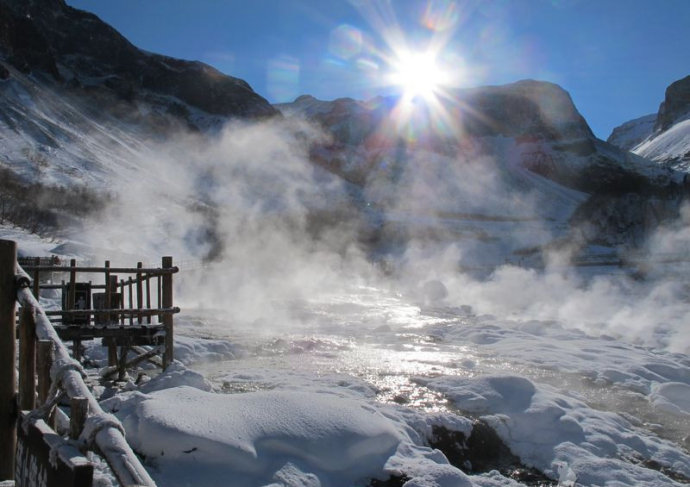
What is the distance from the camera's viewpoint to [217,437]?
4902 mm

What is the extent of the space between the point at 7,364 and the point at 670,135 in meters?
147

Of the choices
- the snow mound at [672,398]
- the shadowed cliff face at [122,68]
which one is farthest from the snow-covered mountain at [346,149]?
the snow mound at [672,398]

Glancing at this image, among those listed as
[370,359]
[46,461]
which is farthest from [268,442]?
[370,359]

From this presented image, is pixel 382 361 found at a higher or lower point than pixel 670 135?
lower

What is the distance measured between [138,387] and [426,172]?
71107mm

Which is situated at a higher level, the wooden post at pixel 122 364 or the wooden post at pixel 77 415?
the wooden post at pixel 77 415

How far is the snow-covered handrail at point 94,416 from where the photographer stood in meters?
2.01

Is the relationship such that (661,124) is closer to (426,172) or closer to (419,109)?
(419,109)

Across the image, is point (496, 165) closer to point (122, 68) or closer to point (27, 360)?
point (122, 68)

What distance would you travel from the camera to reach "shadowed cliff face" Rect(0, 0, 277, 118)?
7356cm

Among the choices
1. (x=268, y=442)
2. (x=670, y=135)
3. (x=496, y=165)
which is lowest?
(x=268, y=442)

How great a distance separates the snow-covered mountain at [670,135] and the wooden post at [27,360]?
103m

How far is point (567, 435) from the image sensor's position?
6.98 meters

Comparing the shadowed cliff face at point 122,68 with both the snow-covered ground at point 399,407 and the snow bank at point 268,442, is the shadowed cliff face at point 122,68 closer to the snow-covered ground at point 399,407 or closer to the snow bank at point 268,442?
the snow-covered ground at point 399,407
